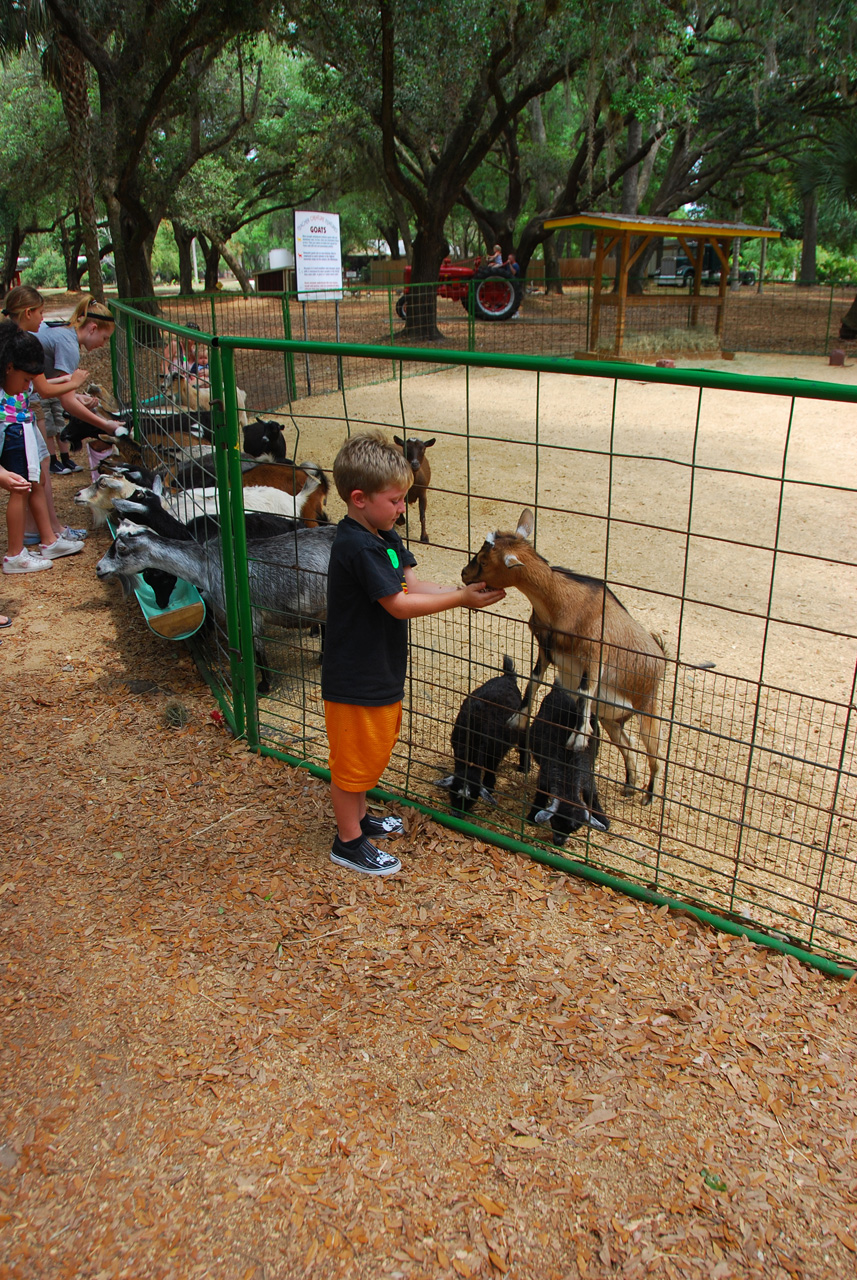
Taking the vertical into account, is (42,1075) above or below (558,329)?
below

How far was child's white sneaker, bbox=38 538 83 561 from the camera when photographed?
23.6 feet

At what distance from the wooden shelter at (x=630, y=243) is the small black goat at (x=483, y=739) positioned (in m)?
13.3

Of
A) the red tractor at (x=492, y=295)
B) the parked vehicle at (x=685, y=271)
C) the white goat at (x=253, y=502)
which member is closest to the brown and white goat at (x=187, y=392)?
the white goat at (x=253, y=502)

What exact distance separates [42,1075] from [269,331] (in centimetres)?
1357

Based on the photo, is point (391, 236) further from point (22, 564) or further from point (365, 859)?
point (365, 859)

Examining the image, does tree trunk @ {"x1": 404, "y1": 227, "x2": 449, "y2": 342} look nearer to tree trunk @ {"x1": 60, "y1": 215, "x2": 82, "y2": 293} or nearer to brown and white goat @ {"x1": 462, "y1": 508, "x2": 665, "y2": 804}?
brown and white goat @ {"x1": 462, "y1": 508, "x2": 665, "y2": 804}

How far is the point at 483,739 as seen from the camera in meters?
4.16

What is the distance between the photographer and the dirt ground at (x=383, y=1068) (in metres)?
2.13

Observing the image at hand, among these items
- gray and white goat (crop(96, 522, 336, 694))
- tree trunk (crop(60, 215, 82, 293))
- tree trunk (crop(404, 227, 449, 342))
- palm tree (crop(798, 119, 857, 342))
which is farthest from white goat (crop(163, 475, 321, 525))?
tree trunk (crop(60, 215, 82, 293))

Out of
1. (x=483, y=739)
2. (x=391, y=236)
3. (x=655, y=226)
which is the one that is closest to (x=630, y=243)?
(x=655, y=226)

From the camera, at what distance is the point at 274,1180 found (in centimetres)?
226

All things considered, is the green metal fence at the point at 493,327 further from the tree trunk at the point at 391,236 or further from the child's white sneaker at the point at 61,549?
the tree trunk at the point at 391,236

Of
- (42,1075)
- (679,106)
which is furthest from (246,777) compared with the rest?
(679,106)

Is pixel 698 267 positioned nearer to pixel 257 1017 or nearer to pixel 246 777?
pixel 246 777
